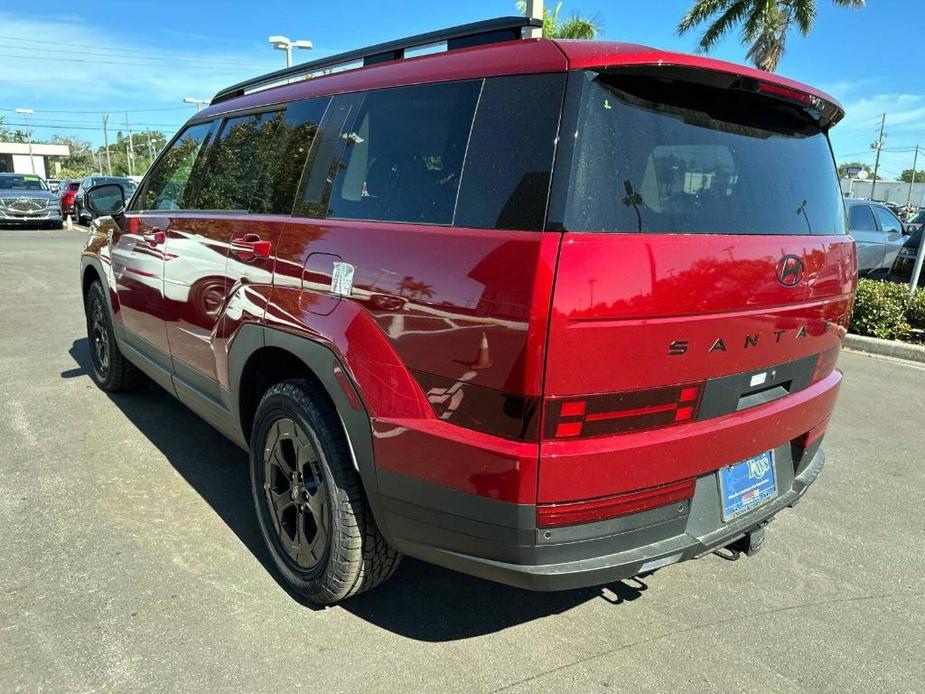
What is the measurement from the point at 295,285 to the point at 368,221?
42cm

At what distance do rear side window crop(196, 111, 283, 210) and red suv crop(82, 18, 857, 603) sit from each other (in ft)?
0.86

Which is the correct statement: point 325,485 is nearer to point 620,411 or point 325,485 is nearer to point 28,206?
point 620,411

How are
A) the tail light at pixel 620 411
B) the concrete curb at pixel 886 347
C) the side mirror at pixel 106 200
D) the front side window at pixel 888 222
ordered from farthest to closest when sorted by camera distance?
the front side window at pixel 888 222
the concrete curb at pixel 886 347
the side mirror at pixel 106 200
the tail light at pixel 620 411

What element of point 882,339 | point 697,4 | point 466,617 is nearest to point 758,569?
point 466,617

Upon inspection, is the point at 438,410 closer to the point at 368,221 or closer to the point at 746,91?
the point at 368,221

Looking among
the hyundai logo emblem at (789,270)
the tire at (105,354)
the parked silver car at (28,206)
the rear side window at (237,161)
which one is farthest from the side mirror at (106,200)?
the parked silver car at (28,206)

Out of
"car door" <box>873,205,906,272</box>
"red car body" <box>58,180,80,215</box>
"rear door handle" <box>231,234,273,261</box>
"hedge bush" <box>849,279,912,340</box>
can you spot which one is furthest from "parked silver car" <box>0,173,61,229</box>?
"car door" <box>873,205,906,272</box>

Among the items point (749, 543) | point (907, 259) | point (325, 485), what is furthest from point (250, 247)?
point (907, 259)

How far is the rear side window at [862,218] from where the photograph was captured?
40.8 ft

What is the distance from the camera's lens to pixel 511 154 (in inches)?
75.4

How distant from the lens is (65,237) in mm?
18531

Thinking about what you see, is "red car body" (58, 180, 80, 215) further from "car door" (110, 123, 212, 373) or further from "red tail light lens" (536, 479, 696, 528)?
"red tail light lens" (536, 479, 696, 528)

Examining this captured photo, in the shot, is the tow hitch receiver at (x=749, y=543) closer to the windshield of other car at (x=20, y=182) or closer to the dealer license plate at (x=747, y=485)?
the dealer license plate at (x=747, y=485)

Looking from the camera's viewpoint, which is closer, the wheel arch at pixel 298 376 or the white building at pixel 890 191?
the wheel arch at pixel 298 376
